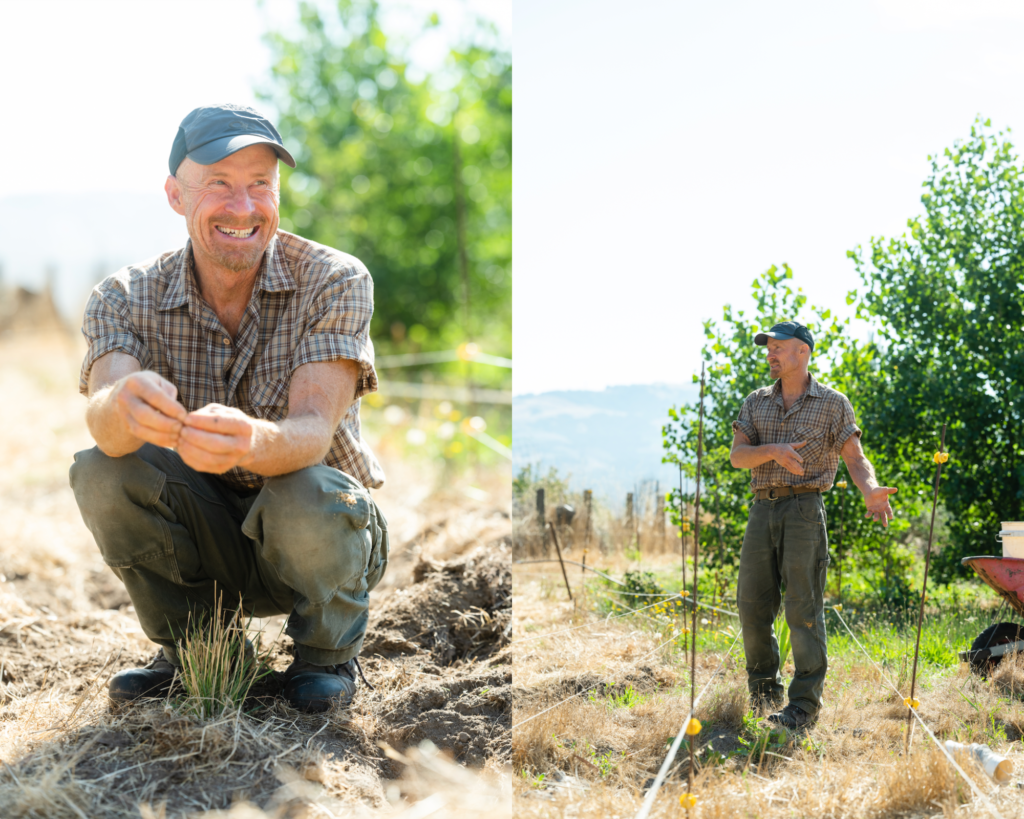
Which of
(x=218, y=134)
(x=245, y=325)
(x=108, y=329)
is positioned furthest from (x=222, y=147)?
(x=108, y=329)

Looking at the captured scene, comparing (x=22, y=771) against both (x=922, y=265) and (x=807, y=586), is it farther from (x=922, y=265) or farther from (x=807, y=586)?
(x=922, y=265)

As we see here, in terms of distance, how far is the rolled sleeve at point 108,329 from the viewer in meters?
2.44

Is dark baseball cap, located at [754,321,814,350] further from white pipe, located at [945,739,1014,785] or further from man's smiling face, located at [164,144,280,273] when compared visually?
man's smiling face, located at [164,144,280,273]

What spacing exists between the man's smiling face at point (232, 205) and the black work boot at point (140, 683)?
1314mm

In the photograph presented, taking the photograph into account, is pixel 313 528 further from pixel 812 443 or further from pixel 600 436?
pixel 600 436

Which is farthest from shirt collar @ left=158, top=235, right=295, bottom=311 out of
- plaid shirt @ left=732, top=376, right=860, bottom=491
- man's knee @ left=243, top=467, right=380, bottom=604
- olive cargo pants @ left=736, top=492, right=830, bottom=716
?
olive cargo pants @ left=736, top=492, right=830, bottom=716

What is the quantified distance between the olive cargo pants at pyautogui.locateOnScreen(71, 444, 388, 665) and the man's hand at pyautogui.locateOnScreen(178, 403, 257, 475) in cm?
37

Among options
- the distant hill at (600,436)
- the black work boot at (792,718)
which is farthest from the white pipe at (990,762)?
the distant hill at (600,436)

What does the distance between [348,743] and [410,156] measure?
50.3 feet

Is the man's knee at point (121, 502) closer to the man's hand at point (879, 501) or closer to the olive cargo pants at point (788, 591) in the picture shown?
the olive cargo pants at point (788, 591)

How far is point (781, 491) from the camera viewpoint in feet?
10.7

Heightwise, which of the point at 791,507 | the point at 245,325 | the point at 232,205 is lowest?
the point at 791,507

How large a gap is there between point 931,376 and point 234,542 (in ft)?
15.2

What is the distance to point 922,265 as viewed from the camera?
5602mm
